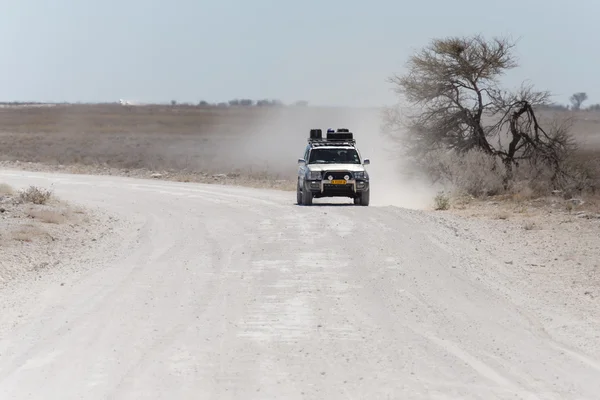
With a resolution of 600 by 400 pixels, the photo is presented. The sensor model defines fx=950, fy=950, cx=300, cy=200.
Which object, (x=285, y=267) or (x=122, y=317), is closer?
(x=122, y=317)

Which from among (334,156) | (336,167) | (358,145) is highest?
(334,156)

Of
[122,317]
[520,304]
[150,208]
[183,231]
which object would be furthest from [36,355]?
[150,208]

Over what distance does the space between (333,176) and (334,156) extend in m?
1.34

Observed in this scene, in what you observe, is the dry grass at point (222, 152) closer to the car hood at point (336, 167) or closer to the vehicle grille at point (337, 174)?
the car hood at point (336, 167)

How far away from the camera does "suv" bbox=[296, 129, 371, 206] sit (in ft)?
87.6

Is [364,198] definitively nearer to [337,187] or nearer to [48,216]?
[337,187]

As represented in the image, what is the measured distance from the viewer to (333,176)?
1053 inches

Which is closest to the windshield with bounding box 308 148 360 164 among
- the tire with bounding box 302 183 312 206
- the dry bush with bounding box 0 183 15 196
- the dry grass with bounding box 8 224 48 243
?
the tire with bounding box 302 183 312 206

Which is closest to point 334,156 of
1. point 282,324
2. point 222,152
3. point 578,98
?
point 282,324

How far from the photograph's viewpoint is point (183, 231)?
67.4 ft

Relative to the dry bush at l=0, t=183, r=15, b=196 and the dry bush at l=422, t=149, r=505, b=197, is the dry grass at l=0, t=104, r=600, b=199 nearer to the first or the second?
the dry bush at l=422, t=149, r=505, b=197

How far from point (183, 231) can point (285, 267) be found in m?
5.69

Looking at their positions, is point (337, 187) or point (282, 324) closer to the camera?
point (282, 324)

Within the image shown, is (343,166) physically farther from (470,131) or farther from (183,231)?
(470,131)
